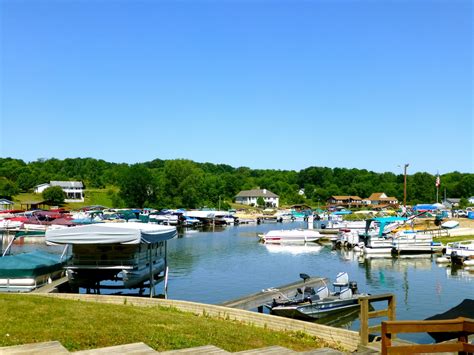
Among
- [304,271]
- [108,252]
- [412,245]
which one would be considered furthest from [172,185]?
[108,252]

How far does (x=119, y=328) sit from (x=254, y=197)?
170 metres

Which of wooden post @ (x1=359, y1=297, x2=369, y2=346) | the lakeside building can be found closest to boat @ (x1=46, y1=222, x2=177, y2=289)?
wooden post @ (x1=359, y1=297, x2=369, y2=346)

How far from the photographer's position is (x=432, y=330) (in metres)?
7.72

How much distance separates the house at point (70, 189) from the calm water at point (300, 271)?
93.0m

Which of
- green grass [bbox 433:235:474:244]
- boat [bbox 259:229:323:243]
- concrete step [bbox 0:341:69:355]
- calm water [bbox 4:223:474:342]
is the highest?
concrete step [bbox 0:341:69:355]

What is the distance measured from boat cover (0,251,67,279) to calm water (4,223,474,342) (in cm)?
865

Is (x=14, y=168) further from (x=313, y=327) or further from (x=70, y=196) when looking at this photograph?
(x=313, y=327)

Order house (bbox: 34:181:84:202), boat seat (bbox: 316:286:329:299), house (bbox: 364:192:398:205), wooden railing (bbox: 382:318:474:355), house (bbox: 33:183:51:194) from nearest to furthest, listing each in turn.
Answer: wooden railing (bbox: 382:318:474:355) < boat seat (bbox: 316:286:329:299) < house (bbox: 34:181:84:202) < house (bbox: 33:183:51:194) < house (bbox: 364:192:398:205)

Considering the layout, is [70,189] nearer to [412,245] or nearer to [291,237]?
[291,237]

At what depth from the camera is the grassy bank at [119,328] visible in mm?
11078

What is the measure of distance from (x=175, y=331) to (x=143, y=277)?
37.8ft

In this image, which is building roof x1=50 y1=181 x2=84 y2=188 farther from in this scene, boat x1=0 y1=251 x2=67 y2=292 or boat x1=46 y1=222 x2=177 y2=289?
boat x1=46 y1=222 x2=177 y2=289

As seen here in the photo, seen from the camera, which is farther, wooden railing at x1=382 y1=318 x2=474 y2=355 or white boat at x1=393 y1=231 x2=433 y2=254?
white boat at x1=393 y1=231 x2=433 y2=254

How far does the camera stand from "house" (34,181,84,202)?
148 m
